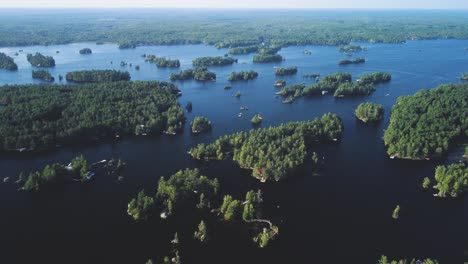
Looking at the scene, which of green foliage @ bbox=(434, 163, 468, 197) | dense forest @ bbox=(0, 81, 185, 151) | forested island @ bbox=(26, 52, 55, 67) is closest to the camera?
green foliage @ bbox=(434, 163, 468, 197)

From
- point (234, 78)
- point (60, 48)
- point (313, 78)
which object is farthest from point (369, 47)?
point (60, 48)

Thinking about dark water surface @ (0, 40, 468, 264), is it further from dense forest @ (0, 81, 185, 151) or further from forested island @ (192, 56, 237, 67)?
forested island @ (192, 56, 237, 67)

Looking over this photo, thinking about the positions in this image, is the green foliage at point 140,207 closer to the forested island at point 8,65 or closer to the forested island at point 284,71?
the forested island at point 284,71

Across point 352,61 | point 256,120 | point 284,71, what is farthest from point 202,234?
point 352,61

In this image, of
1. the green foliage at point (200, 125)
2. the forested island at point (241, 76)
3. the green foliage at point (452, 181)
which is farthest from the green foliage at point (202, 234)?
the forested island at point (241, 76)

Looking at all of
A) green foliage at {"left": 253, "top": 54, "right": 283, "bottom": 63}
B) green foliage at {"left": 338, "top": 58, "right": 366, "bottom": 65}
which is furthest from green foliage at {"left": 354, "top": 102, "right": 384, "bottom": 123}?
green foliage at {"left": 253, "top": 54, "right": 283, "bottom": 63}

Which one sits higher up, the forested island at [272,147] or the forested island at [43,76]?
the forested island at [43,76]
